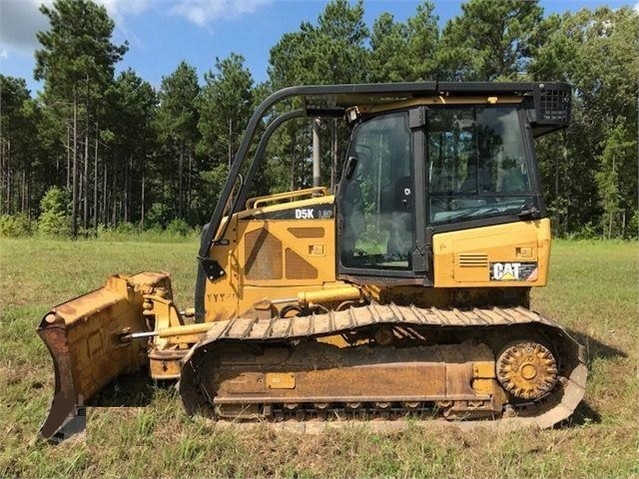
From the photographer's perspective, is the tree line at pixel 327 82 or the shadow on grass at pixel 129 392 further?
the tree line at pixel 327 82

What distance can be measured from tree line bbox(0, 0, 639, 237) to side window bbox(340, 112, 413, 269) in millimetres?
22309

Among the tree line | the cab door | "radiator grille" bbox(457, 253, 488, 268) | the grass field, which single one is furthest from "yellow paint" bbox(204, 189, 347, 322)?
the tree line

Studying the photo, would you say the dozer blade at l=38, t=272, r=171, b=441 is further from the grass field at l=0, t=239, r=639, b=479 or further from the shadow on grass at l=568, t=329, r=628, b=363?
the shadow on grass at l=568, t=329, r=628, b=363

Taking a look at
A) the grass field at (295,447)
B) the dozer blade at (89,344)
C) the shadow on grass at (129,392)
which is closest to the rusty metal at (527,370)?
the grass field at (295,447)

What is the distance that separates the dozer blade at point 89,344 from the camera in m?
4.44

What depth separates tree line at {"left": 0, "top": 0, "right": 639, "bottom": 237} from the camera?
34219 millimetres

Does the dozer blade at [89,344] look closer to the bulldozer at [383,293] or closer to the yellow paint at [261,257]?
the bulldozer at [383,293]

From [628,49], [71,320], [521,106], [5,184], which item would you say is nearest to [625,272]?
[521,106]

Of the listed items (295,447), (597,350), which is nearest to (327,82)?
(597,350)

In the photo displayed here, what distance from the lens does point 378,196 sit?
16.6ft

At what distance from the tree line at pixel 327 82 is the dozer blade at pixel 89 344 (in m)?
22.2

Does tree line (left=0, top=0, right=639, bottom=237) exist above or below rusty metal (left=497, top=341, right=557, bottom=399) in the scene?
above

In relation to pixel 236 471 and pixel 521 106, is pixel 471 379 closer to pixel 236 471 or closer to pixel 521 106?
pixel 236 471

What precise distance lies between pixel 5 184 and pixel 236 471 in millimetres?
64615
